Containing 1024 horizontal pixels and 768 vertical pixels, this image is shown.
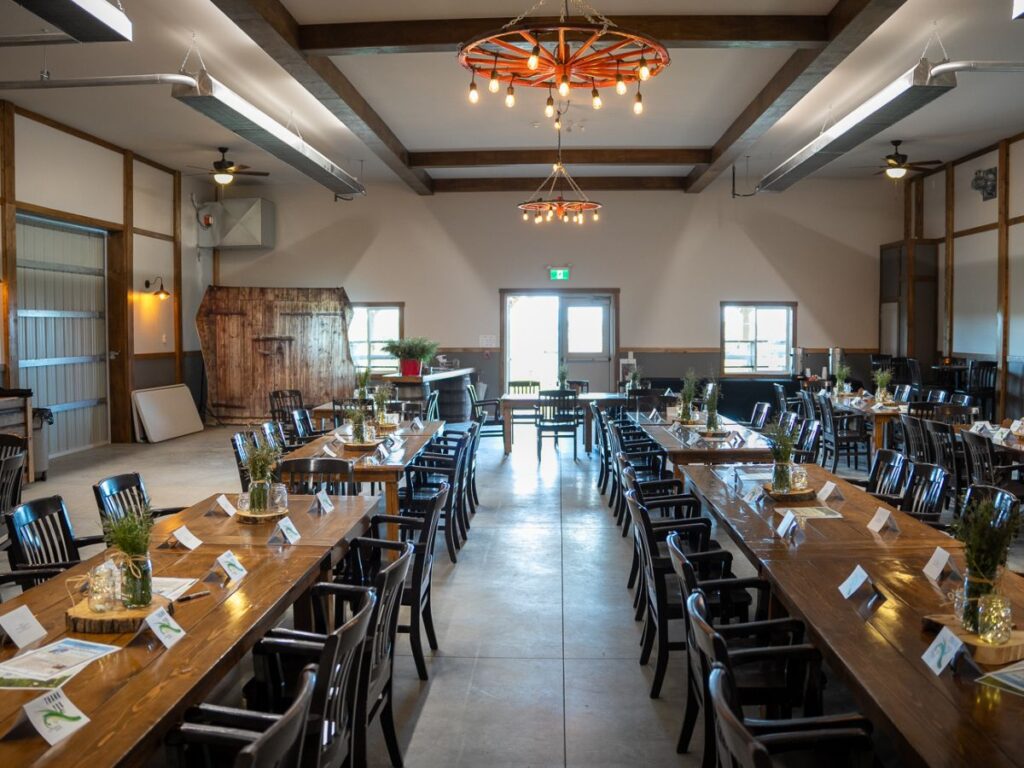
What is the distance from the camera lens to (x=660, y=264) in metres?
13.6

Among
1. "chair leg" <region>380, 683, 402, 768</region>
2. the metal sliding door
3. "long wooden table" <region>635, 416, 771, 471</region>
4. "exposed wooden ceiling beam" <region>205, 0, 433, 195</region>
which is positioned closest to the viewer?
"chair leg" <region>380, 683, 402, 768</region>

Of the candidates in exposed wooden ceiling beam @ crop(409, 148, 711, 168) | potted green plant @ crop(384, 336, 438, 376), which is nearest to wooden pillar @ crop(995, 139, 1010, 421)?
exposed wooden ceiling beam @ crop(409, 148, 711, 168)

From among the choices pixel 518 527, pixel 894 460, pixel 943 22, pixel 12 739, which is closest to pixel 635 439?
pixel 518 527

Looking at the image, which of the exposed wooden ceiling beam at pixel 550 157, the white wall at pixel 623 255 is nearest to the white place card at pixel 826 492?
the exposed wooden ceiling beam at pixel 550 157

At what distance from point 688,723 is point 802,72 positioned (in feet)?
19.8

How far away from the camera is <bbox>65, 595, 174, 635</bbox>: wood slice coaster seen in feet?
7.60

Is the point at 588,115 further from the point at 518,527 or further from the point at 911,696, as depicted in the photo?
the point at 911,696

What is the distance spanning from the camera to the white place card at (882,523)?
337cm

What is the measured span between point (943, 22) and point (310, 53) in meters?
5.02

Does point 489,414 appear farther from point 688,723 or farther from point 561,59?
point 688,723

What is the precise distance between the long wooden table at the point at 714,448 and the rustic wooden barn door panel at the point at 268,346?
8.06 meters

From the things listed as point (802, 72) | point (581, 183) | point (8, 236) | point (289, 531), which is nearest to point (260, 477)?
point (289, 531)

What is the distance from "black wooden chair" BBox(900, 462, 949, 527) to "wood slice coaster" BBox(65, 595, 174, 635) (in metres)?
3.29

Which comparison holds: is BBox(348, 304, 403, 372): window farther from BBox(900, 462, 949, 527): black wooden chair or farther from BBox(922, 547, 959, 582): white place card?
BBox(922, 547, 959, 582): white place card
